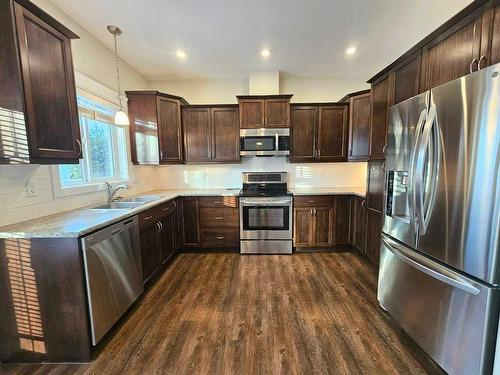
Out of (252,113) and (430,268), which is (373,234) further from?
(252,113)

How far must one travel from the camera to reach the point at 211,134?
3543mm

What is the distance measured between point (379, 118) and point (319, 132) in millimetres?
1070

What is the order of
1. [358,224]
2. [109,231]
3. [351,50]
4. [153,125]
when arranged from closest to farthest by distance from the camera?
[109,231]
[351,50]
[358,224]
[153,125]

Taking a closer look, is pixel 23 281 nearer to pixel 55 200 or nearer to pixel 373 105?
pixel 55 200

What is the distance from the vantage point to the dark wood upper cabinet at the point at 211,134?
351cm

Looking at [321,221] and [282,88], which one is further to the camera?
[282,88]

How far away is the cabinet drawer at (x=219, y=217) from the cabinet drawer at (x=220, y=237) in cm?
8

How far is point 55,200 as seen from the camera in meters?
2.01

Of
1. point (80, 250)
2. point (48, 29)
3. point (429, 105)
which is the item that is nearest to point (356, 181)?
point (429, 105)

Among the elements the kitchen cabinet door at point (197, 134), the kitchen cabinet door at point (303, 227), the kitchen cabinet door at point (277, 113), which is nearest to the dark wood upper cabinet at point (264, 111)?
the kitchen cabinet door at point (277, 113)

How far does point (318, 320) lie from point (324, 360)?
1.30 ft

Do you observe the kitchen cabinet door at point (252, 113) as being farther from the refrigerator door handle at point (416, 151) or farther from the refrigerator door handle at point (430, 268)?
the refrigerator door handle at point (430, 268)

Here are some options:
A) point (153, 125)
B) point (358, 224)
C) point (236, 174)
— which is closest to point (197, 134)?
point (153, 125)

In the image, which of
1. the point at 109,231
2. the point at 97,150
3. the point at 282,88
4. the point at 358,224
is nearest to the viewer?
the point at 109,231
